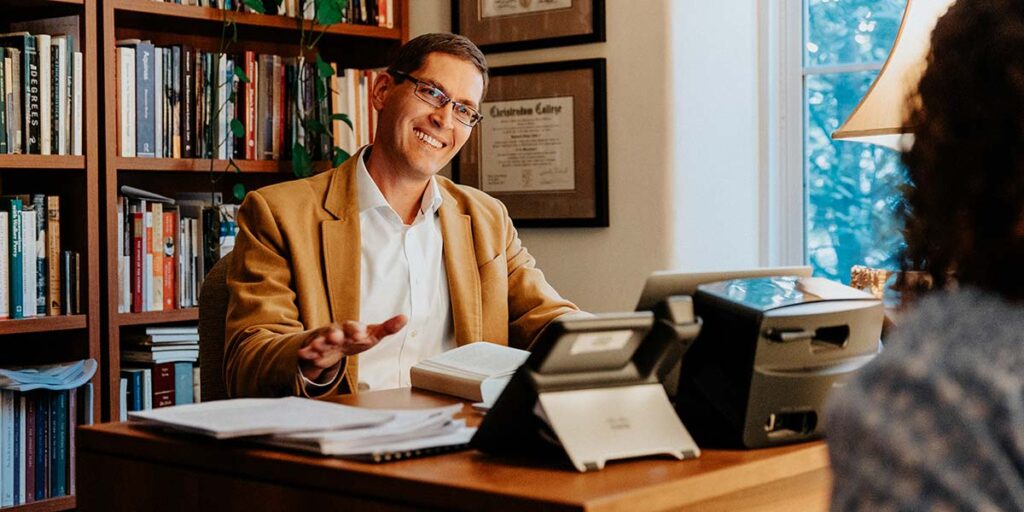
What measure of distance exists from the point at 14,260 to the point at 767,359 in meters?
2.04

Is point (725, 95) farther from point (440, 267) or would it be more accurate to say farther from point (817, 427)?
point (817, 427)

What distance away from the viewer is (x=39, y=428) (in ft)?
9.62

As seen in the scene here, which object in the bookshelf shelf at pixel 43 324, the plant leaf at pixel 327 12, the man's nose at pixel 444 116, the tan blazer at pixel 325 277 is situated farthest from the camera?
the plant leaf at pixel 327 12

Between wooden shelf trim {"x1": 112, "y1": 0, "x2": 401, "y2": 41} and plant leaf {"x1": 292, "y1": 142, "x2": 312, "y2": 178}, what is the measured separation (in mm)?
338

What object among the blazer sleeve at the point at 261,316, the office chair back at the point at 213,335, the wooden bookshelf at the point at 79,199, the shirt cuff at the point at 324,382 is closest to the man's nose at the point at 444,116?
the blazer sleeve at the point at 261,316

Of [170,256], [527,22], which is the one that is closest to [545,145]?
[527,22]

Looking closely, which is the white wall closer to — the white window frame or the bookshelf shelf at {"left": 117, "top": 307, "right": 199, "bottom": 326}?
the white window frame

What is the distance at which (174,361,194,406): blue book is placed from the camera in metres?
3.16

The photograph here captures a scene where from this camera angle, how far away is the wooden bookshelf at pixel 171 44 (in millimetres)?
2982

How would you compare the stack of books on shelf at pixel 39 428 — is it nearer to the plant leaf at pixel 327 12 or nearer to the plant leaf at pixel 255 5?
the plant leaf at pixel 255 5

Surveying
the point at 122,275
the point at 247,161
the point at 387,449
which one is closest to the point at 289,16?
the point at 247,161

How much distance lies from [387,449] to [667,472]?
30 cm

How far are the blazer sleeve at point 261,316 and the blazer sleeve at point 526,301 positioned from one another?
48 centimetres

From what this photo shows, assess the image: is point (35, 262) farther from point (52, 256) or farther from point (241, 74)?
point (241, 74)
